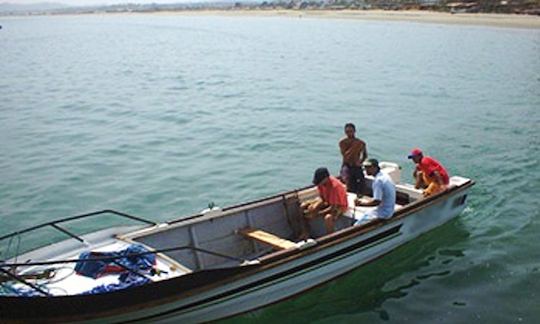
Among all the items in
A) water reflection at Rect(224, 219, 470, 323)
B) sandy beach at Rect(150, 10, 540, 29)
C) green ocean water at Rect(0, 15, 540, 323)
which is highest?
sandy beach at Rect(150, 10, 540, 29)

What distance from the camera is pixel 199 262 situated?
430 inches

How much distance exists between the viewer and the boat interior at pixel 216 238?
Answer: 9359 mm

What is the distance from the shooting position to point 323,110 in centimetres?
2850

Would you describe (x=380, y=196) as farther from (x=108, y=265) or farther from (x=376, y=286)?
(x=108, y=265)

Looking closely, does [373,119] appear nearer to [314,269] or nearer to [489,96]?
[489,96]

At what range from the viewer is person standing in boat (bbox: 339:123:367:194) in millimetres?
13477

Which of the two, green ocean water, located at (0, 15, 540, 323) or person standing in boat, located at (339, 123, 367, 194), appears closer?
green ocean water, located at (0, 15, 540, 323)

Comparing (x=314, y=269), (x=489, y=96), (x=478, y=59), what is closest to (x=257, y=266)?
(x=314, y=269)

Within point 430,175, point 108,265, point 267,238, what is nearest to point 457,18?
point 430,175

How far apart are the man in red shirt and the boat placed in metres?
0.27

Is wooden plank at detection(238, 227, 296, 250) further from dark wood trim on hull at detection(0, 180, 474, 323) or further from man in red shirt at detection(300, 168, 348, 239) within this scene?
man in red shirt at detection(300, 168, 348, 239)

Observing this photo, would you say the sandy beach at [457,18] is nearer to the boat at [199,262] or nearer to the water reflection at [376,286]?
the water reflection at [376,286]

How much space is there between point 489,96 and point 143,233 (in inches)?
1026

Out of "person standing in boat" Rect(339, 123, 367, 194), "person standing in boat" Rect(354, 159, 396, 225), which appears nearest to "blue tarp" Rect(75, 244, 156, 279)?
"person standing in boat" Rect(354, 159, 396, 225)
